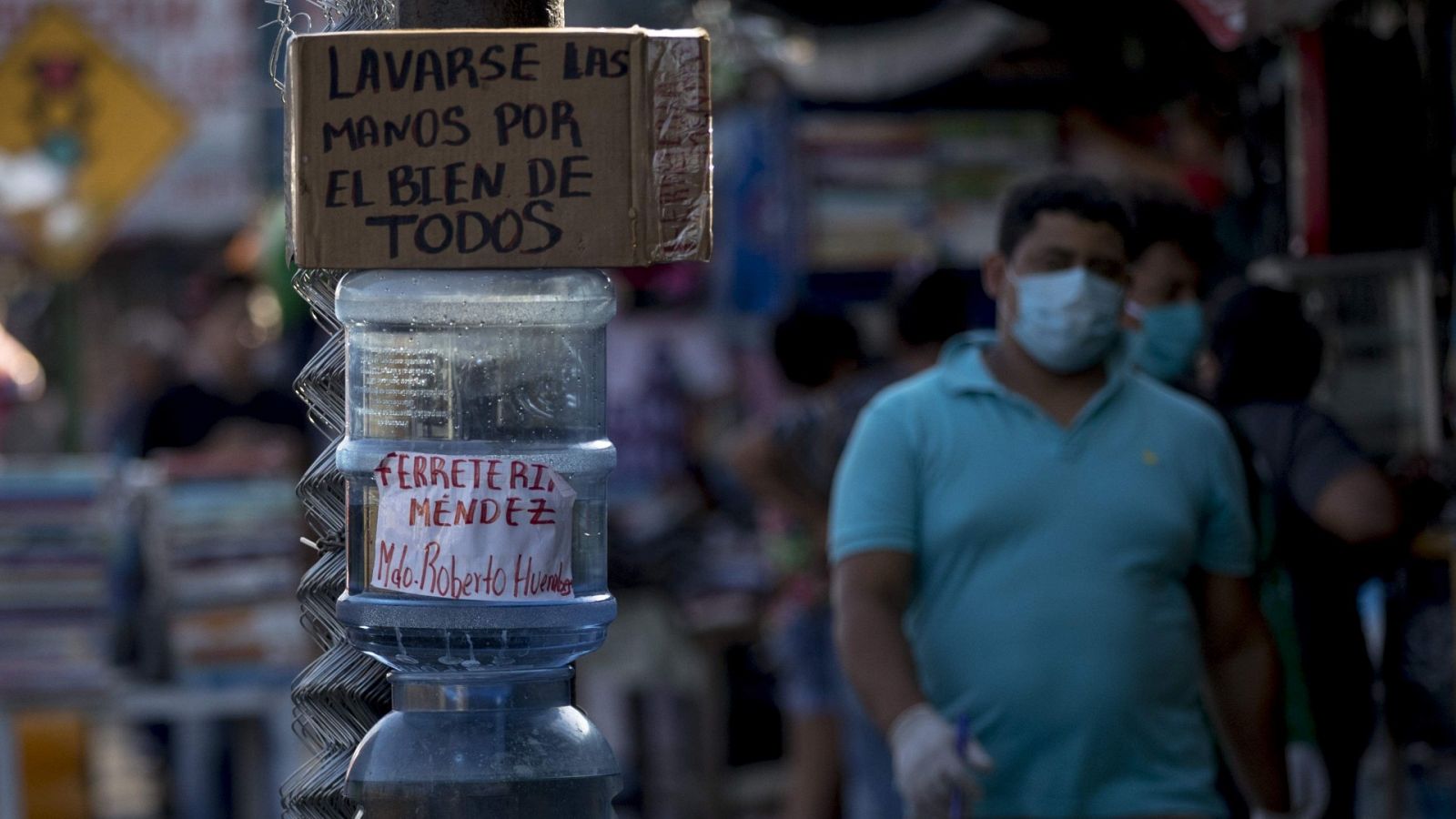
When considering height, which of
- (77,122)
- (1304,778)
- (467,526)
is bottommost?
(1304,778)

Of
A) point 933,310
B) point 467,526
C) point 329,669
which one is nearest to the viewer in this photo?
point 467,526

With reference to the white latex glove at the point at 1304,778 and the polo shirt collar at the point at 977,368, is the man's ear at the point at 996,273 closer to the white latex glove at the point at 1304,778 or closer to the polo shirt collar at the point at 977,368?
the polo shirt collar at the point at 977,368

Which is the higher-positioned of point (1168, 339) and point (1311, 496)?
point (1168, 339)

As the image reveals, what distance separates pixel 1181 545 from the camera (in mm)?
4277

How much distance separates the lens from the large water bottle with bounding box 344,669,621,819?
273 cm

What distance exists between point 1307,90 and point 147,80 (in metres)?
6.86

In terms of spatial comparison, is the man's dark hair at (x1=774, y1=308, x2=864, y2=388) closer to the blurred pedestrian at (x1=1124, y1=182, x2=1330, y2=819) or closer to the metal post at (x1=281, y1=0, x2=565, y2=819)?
the blurred pedestrian at (x1=1124, y1=182, x2=1330, y2=819)

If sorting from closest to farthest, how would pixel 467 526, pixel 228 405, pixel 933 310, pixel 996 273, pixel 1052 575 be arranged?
pixel 467 526 → pixel 1052 575 → pixel 996 273 → pixel 933 310 → pixel 228 405

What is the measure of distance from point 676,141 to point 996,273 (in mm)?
2038

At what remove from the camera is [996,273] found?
15.3 ft

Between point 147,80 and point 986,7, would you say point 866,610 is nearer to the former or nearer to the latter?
point 986,7

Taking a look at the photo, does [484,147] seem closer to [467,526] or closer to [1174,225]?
[467,526]

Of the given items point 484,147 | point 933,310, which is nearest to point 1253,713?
point 484,147

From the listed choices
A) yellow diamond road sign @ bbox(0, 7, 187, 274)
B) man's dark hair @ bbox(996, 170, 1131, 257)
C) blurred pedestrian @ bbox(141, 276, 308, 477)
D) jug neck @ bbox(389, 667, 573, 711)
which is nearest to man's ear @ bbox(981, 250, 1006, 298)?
man's dark hair @ bbox(996, 170, 1131, 257)
